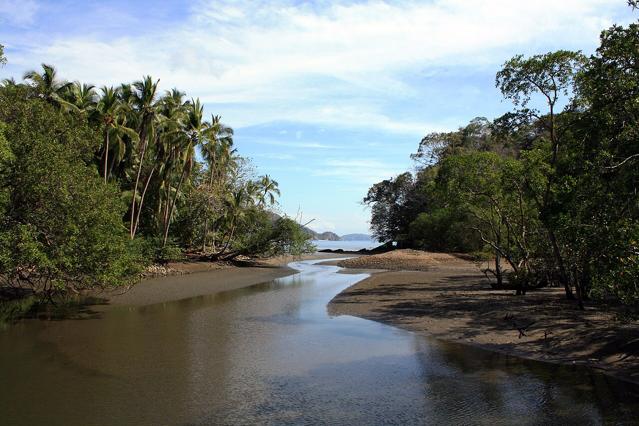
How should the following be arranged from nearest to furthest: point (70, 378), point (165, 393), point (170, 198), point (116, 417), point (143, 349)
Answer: point (116, 417)
point (165, 393)
point (70, 378)
point (143, 349)
point (170, 198)

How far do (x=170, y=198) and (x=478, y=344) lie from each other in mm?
30649

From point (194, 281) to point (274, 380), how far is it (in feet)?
71.7

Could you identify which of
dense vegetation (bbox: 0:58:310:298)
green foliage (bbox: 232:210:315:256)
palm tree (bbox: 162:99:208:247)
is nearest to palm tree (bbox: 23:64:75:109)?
dense vegetation (bbox: 0:58:310:298)

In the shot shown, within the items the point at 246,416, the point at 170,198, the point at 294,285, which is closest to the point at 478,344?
the point at 246,416

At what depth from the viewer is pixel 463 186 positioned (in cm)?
2483

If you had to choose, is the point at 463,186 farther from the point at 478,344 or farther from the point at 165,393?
the point at 165,393

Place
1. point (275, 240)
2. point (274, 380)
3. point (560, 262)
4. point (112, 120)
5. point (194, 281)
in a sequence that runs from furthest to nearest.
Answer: point (275, 240) → point (194, 281) → point (112, 120) → point (560, 262) → point (274, 380)

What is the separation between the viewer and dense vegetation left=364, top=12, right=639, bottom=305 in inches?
417

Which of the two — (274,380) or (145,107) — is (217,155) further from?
(274,380)

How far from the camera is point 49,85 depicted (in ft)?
102

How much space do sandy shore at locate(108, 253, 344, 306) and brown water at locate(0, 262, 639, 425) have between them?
630cm

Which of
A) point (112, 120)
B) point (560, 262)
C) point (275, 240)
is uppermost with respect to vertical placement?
point (112, 120)

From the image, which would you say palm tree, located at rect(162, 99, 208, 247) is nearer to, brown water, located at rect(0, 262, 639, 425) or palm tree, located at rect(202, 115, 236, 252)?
palm tree, located at rect(202, 115, 236, 252)

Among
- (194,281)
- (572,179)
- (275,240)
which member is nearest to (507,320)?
(572,179)
